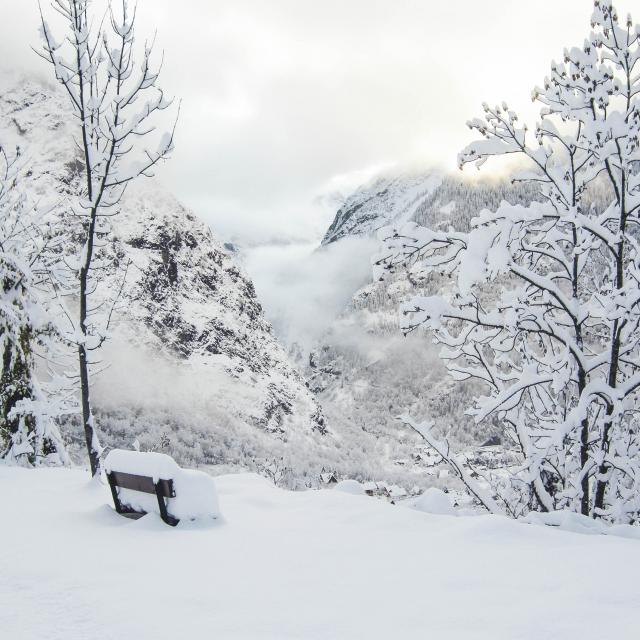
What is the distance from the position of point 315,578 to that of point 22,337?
8.59 m

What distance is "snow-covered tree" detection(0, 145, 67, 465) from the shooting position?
397 inches

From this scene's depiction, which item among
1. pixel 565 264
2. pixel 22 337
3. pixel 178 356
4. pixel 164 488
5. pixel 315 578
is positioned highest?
pixel 178 356

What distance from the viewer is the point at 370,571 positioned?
159 inches

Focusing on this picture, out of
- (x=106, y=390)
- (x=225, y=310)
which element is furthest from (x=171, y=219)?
(x=106, y=390)

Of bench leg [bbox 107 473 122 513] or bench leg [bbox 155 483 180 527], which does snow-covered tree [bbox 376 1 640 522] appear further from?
bench leg [bbox 107 473 122 513]

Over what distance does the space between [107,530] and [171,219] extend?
7664 inches

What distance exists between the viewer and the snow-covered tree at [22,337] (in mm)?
10078

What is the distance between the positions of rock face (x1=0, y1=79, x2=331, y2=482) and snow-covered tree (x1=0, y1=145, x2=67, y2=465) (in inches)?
4172

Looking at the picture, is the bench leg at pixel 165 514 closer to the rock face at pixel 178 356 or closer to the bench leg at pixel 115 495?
the bench leg at pixel 115 495

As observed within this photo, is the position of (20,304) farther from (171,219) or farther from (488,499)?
(171,219)

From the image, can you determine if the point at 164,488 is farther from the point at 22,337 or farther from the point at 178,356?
the point at 178,356

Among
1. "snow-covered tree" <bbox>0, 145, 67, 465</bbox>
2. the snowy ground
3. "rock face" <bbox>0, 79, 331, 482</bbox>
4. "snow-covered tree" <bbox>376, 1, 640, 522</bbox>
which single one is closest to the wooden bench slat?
the snowy ground

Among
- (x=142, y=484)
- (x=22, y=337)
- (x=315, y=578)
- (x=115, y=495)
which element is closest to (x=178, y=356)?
(x=22, y=337)

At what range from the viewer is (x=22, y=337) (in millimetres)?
10211
